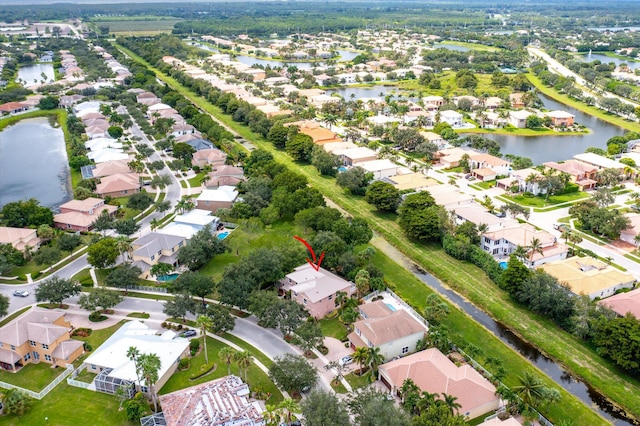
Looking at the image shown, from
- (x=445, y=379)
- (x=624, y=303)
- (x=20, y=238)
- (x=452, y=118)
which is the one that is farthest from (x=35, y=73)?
(x=624, y=303)

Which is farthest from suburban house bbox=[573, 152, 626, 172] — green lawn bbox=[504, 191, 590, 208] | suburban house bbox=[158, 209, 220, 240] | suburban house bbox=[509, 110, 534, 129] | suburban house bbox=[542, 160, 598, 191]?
suburban house bbox=[158, 209, 220, 240]

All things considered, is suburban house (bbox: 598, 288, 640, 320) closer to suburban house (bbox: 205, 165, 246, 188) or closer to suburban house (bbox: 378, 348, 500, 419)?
suburban house (bbox: 378, 348, 500, 419)

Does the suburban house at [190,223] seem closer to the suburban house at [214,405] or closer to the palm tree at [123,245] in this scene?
the palm tree at [123,245]

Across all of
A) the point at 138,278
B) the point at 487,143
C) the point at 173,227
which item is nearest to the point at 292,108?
the point at 487,143

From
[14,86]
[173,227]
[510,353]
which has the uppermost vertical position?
[14,86]

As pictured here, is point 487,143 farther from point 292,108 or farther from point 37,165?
point 37,165

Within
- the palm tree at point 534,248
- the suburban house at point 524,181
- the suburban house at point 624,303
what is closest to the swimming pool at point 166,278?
the palm tree at point 534,248
